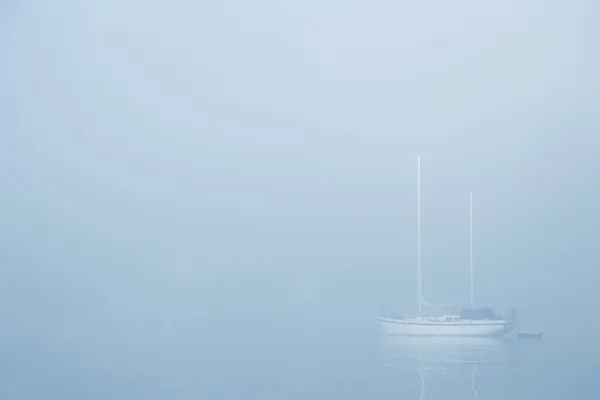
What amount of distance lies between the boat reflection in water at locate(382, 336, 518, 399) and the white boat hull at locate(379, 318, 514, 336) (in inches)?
2.9

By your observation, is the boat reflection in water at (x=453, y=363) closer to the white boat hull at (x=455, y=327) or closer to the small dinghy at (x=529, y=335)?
the white boat hull at (x=455, y=327)

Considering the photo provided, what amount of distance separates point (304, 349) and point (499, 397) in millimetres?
3946

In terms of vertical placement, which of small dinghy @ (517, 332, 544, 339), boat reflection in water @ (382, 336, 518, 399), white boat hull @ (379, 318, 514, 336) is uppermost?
white boat hull @ (379, 318, 514, 336)

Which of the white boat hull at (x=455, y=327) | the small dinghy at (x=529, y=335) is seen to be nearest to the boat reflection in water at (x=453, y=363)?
→ the white boat hull at (x=455, y=327)

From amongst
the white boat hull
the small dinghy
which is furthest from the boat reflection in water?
the small dinghy

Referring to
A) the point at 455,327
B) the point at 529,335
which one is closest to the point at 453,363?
the point at 455,327

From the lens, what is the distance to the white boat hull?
40.8 ft

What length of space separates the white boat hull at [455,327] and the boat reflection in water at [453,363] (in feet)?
0.24

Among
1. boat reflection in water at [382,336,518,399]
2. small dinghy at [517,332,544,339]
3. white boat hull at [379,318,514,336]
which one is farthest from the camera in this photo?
small dinghy at [517,332,544,339]

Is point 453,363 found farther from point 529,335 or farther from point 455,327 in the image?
point 529,335

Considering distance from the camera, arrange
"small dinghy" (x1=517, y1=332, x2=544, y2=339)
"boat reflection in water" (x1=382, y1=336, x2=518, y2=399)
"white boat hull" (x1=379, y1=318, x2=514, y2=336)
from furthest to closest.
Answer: "small dinghy" (x1=517, y1=332, x2=544, y2=339) → "white boat hull" (x1=379, y1=318, x2=514, y2=336) → "boat reflection in water" (x1=382, y1=336, x2=518, y2=399)

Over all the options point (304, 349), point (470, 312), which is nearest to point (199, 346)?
point (304, 349)

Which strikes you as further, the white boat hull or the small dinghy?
the small dinghy

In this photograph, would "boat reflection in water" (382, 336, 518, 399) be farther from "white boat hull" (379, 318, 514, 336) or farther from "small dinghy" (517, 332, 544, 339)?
"small dinghy" (517, 332, 544, 339)
